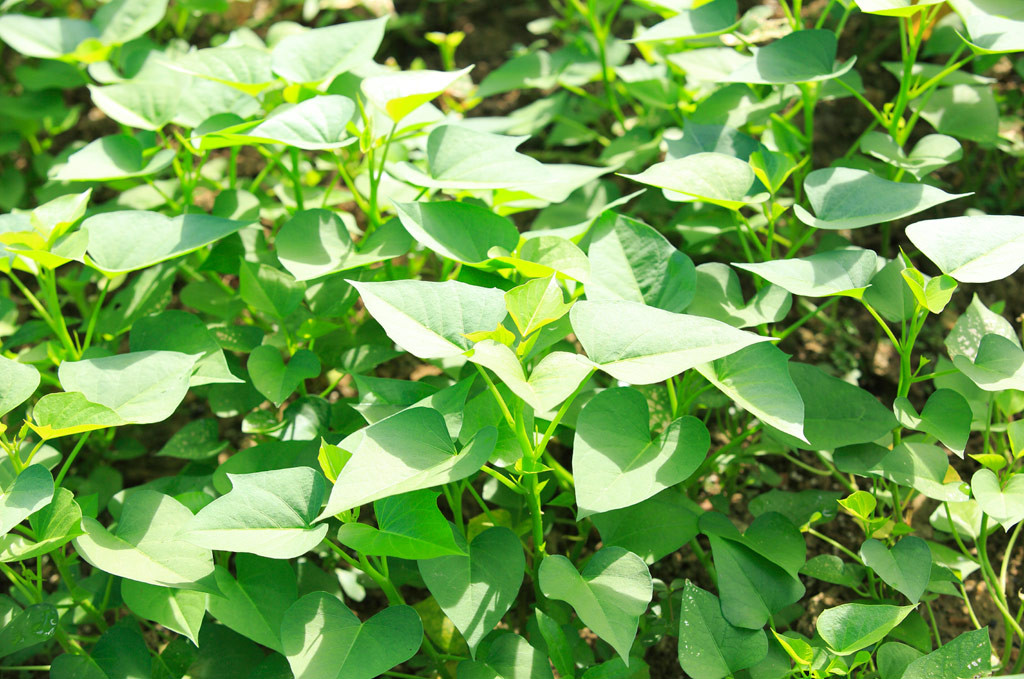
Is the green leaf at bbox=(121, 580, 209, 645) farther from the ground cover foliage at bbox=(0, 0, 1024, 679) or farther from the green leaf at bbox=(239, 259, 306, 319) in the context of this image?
the green leaf at bbox=(239, 259, 306, 319)

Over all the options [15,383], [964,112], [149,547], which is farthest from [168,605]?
[964,112]

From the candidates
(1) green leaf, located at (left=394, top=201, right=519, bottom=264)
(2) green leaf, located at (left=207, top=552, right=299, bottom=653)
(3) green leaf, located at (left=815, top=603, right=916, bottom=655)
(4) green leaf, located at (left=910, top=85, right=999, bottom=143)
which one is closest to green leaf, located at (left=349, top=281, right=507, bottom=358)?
(1) green leaf, located at (left=394, top=201, right=519, bottom=264)

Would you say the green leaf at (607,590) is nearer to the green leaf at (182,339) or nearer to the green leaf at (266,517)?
the green leaf at (266,517)

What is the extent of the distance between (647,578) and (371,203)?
696mm

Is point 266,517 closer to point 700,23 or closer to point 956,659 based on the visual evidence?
point 956,659

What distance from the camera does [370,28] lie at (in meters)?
1.42

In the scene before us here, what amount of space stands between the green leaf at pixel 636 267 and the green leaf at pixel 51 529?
0.69 m

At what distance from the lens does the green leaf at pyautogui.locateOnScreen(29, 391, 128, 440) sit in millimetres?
937

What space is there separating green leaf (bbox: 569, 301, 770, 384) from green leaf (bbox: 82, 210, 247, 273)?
59 centimetres

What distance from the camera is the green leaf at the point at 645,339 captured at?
84 centimetres

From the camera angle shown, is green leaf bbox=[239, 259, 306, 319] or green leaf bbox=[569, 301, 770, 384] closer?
green leaf bbox=[569, 301, 770, 384]

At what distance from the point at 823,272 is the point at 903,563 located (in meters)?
0.38

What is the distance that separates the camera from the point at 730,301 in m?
1.12

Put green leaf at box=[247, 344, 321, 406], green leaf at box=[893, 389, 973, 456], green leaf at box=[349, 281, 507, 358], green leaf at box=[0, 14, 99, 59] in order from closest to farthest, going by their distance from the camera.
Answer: green leaf at box=[349, 281, 507, 358]
green leaf at box=[893, 389, 973, 456]
green leaf at box=[247, 344, 321, 406]
green leaf at box=[0, 14, 99, 59]
